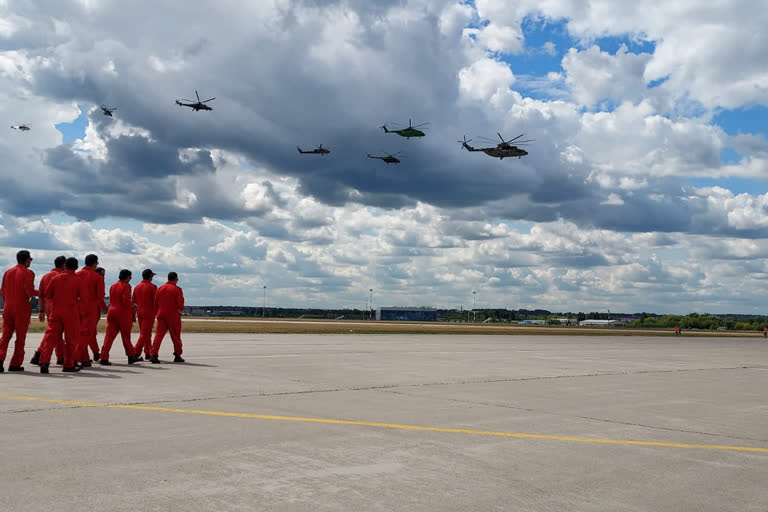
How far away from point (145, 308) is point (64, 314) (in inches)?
124

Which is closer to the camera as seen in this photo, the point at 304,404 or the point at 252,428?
the point at 252,428

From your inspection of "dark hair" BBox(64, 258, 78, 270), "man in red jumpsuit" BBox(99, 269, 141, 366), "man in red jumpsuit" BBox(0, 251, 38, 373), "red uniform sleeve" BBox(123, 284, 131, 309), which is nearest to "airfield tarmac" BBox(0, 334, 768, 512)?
"man in red jumpsuit" BBox(0, 251, 38, 373)

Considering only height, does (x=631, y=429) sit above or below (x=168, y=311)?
below

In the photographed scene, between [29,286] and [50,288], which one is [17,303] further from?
[50,288]

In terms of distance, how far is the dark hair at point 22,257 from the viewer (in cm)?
1400

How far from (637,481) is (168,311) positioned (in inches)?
517

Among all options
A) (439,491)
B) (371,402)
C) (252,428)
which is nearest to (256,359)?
(371,402)

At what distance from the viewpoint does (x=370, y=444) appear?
722 centimetres

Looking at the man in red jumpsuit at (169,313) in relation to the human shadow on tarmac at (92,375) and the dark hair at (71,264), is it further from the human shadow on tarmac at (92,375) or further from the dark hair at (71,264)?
the dark hair at (71,264)

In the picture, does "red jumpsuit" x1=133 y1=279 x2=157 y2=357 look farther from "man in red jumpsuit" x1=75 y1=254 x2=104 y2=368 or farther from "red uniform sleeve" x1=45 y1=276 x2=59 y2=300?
"red uniform sleeve" x1=45 y1=276 x2=59 y2=300

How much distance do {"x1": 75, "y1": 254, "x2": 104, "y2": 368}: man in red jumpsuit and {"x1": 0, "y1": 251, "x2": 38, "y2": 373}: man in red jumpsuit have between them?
120 cm

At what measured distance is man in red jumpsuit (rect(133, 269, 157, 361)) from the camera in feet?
54.8

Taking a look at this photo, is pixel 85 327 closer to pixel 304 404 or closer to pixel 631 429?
pixel 304 404

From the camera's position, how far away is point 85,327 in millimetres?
15008
